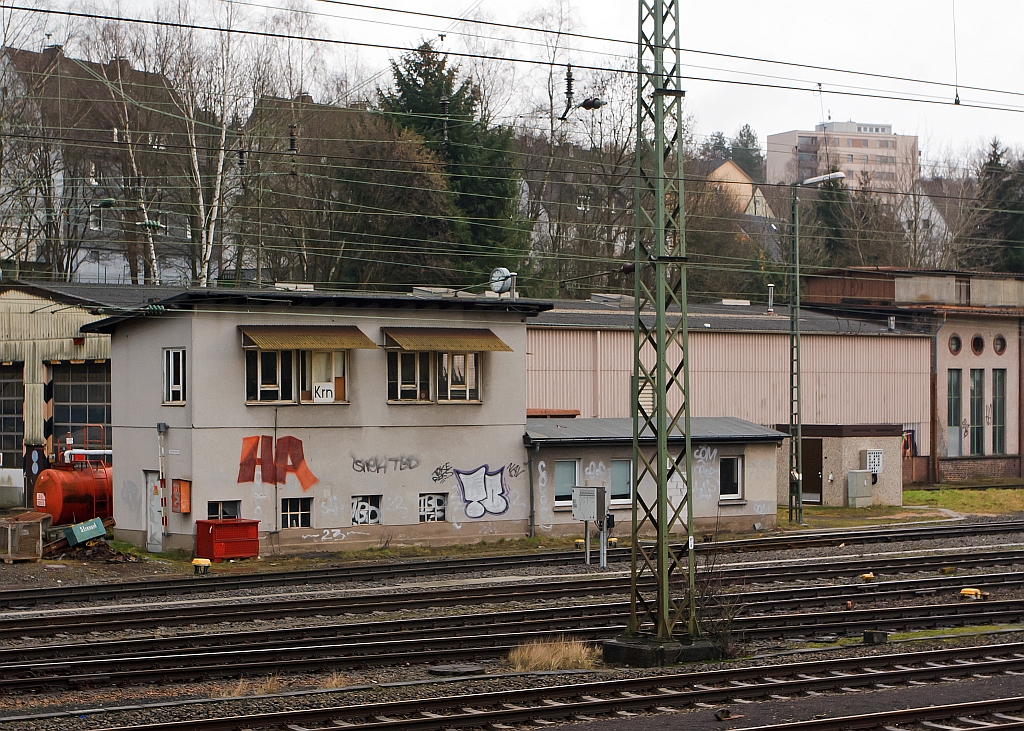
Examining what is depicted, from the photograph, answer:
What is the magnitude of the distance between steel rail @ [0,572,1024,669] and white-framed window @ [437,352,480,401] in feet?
38.7

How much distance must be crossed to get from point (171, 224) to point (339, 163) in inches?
337

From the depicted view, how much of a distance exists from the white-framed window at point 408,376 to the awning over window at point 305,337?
0.99m

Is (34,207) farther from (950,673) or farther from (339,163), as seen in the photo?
(950,673)

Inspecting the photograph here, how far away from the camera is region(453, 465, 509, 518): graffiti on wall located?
102 feet

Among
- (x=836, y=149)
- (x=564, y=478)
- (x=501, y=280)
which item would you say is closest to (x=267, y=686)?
(x=564, y=478)

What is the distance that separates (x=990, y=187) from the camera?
78.7 m

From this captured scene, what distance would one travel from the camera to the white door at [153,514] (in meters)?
29.0

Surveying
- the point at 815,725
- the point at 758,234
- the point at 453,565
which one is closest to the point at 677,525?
the point at 453,565

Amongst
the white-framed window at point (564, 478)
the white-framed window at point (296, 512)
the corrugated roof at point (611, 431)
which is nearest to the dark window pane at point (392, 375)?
the white-framed window at point (296, 512)

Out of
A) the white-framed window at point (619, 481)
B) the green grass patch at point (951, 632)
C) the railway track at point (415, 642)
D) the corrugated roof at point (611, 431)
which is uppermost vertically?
the corrugated roof at point (611, 431)

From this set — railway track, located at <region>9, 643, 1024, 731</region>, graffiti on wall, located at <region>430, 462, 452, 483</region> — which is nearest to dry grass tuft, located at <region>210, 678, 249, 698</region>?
railway track, located at <region>9, 643, 1024, 731</region>

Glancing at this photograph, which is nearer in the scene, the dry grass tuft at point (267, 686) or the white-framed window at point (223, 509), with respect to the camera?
the dry grass tuft at point (267, 686)

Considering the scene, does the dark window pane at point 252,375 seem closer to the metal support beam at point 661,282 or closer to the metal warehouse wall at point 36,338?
the metal warehouse wall at point 36,338

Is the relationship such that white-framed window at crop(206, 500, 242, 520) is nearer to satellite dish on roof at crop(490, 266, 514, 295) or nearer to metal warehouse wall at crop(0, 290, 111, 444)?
satellite dish on roof at crop(490, 266, 514, 295)
